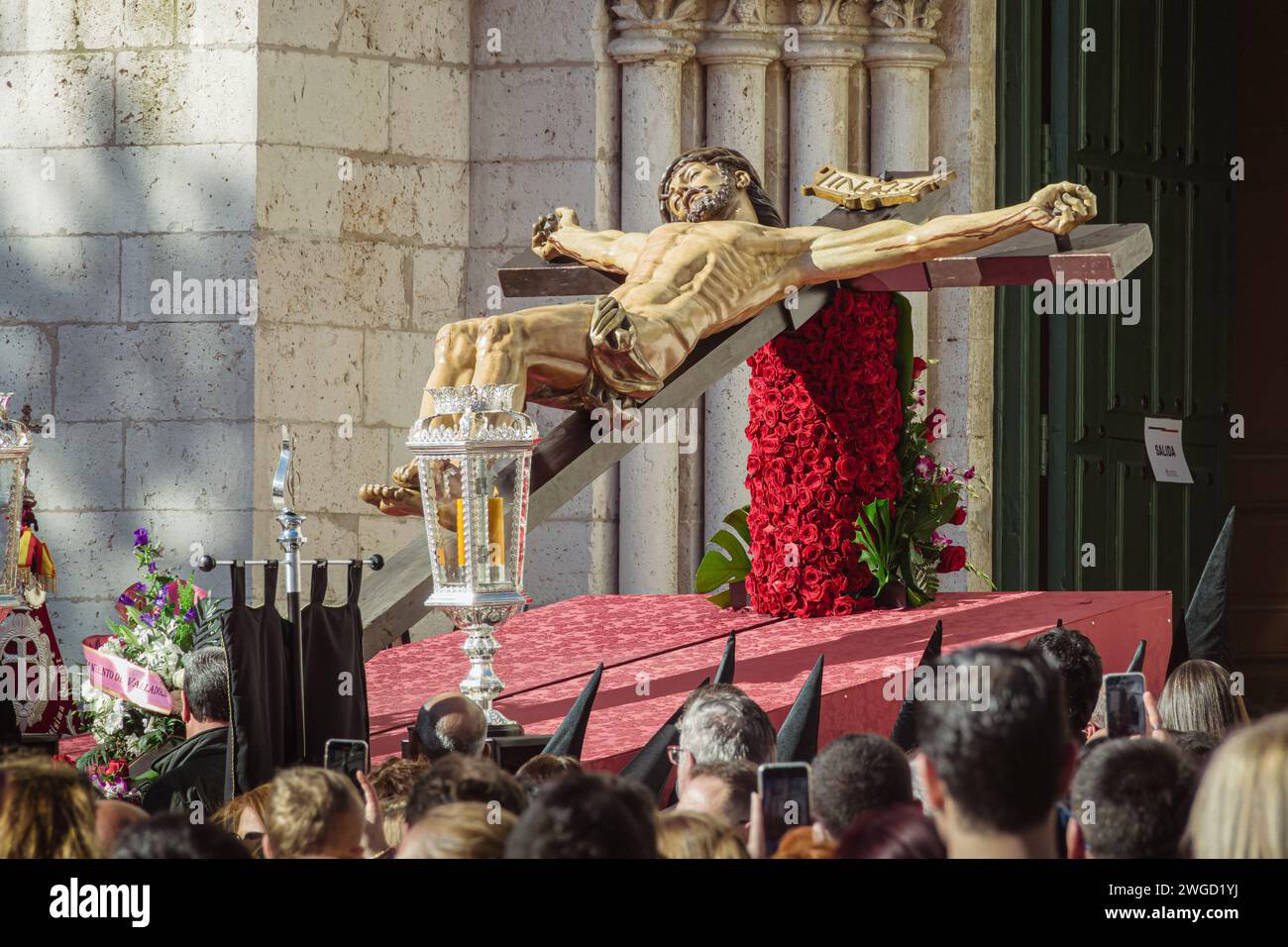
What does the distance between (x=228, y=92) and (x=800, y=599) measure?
2.83 m

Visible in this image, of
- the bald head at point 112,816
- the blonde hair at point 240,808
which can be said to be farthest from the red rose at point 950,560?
the bald head at point 112,816

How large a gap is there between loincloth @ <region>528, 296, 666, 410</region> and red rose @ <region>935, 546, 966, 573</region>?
1.37m

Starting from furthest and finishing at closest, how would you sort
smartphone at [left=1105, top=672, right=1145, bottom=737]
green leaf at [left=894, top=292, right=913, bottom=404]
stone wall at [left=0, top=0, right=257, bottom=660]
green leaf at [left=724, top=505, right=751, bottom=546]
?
stone wall at [left=0, top=0, right=257, bottom=660], green leaf at [left=724, top=505, right=751, bottom=546], green leaf at [left=894, top=292, right=913, bottom=404], smartphone at [left=1105, top=672, right=1145, bottom=737]

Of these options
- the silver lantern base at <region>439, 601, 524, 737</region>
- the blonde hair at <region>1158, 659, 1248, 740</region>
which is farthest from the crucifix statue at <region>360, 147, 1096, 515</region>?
the blonde hair at <region>1158, 659, 1248, 740</region>

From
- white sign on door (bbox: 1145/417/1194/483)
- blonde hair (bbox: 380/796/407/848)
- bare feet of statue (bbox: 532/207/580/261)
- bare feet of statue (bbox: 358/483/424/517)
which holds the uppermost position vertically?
bare feet of statue (bbox: 532/207/580/261)

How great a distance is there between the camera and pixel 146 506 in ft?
25.1

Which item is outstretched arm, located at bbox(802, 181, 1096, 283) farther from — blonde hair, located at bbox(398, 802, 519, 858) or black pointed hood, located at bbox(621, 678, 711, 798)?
blonde hair, located at bbox(398, 802, 519, 858)

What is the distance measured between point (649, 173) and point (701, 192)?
1528 millimetres

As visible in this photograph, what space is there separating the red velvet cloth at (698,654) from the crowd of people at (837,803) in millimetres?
1648

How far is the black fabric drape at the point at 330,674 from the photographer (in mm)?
4684

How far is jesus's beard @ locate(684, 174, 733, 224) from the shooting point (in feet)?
20.9

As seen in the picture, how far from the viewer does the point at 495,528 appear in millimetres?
4875
